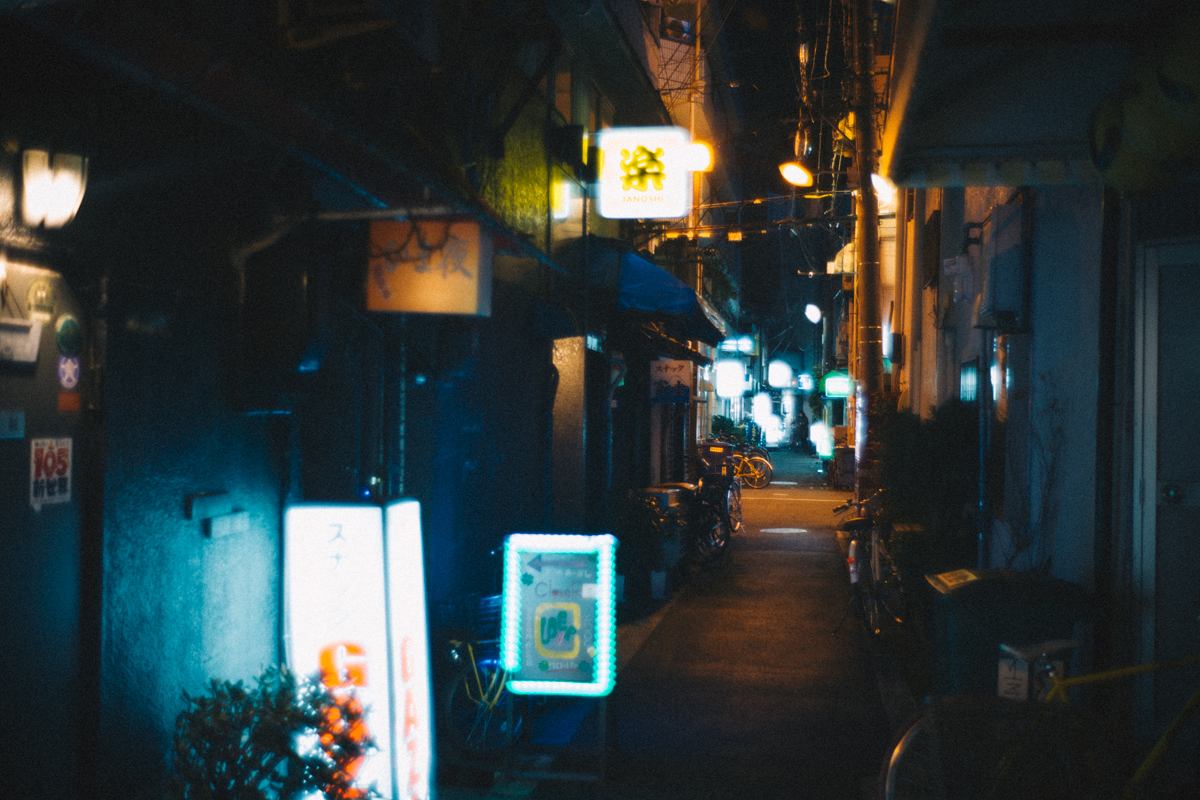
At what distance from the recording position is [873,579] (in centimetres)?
1041

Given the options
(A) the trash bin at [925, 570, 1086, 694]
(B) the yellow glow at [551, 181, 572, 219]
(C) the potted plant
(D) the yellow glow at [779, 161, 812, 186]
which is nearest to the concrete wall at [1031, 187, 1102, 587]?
(A) the trash bin at [925, 570, 1086, 694]

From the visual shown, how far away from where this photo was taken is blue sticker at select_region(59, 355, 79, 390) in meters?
3.78

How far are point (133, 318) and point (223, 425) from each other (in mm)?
901

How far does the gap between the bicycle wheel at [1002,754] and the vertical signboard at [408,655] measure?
2.57m

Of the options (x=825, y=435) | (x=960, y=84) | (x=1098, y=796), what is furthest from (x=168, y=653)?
(x=825, y=435)

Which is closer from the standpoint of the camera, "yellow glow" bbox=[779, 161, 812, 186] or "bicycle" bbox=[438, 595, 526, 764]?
"bicycle" bbox=[438, 595, 526, 764]

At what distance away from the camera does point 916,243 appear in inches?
621

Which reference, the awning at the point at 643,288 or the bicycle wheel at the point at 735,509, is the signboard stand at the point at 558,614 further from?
the bicycle wheel at the point at 735,509

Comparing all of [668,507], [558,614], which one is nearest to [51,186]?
[558,614]

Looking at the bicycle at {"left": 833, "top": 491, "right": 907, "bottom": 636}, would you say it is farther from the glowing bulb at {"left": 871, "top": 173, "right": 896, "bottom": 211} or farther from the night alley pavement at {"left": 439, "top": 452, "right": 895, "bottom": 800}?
the glowing bulb at {"left": 871, "top": 173, "right": 896, "bottom": 211}

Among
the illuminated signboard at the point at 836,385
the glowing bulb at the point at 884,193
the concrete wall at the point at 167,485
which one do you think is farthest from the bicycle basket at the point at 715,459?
the concrete wall at the point at 167,485

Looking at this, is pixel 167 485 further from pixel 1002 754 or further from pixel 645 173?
pixel 645 173

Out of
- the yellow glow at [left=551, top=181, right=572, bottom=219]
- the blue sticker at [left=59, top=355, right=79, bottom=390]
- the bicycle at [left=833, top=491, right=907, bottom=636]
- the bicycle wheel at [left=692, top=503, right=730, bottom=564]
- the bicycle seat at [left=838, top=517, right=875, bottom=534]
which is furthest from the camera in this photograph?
the bicycle wheel at [left=692, top=503, right=730, bottom=564]

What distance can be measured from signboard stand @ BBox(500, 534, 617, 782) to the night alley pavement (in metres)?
0.68
